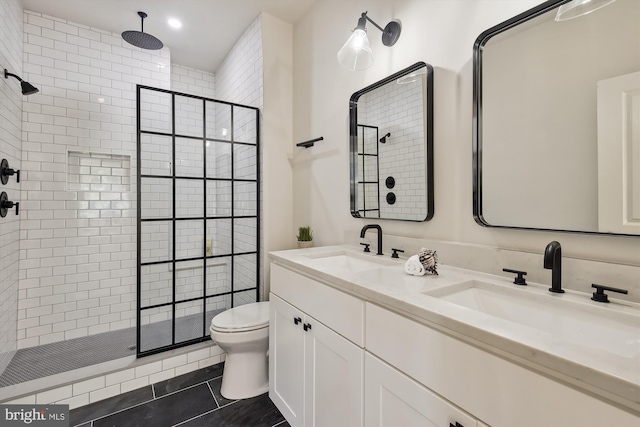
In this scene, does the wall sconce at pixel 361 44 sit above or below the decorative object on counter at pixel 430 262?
above

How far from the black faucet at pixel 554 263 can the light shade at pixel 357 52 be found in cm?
130

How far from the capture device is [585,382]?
56 cm

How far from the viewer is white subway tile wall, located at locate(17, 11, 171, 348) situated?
255 centimetres

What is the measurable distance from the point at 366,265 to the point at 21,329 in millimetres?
3014

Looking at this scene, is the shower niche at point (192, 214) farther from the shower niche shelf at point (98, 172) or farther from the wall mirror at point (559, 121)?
the wall mirror at point (559, 121)

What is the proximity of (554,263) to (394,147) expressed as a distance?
1.02 m

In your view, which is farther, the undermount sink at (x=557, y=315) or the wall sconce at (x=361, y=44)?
the wall sconce at (x=361, y=44)

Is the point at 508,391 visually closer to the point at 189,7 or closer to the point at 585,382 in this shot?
the point at 585,382

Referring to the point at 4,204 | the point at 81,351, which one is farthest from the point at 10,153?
the point at 81,351

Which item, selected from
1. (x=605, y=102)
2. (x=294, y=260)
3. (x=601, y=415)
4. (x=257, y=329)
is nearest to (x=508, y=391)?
(x=601, y=415)

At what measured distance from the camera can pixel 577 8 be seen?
103cm

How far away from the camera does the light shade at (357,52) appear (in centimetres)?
164

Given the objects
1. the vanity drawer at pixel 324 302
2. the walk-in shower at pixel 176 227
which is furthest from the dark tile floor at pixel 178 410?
the vanity drawer at pixel 324 302

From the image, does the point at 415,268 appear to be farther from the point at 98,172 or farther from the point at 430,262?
the point at 98,172
